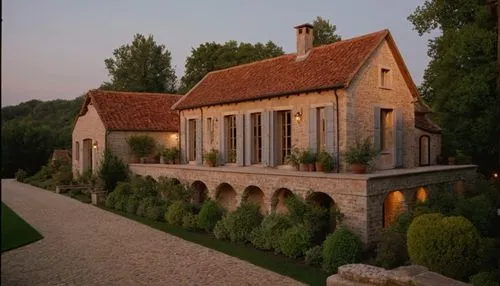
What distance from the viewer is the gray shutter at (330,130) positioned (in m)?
15.6

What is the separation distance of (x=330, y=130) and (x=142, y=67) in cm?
3559

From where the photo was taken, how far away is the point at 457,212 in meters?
12.6

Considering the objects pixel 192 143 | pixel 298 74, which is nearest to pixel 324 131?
pixel 298 74

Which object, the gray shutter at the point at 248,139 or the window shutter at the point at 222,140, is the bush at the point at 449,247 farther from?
the window shutter at the point at 222,140

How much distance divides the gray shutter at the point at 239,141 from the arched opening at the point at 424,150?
29.4 ft

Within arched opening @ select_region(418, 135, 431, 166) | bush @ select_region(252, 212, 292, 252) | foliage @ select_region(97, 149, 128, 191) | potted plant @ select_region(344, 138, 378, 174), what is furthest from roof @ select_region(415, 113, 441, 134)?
foliage @ select_region(97, 149, 128, 191)

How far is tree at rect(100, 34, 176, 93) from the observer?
4697 cm

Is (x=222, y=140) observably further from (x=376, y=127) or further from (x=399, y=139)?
(x=399, y=139)

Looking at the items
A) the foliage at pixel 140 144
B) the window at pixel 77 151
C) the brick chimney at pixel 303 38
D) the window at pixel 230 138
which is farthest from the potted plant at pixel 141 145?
the brick chimney at pixel 303 38

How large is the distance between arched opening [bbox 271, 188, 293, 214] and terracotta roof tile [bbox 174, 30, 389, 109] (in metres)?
3.79

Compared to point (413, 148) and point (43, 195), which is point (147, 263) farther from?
point (43, 195)

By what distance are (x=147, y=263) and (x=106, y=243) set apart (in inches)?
112

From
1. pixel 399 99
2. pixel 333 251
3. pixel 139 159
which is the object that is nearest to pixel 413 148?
pixel 399 99

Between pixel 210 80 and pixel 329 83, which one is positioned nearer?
pixel 329 83
